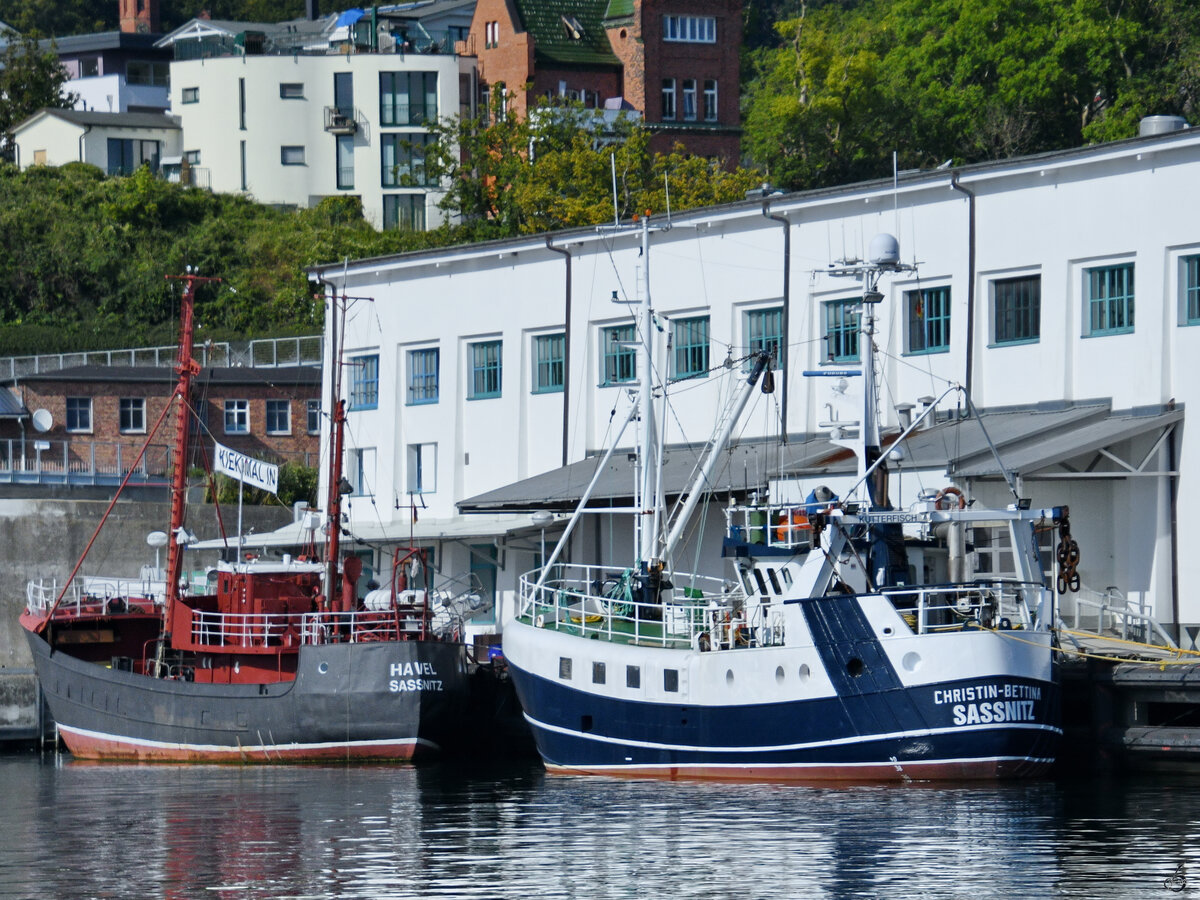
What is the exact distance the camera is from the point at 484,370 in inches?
2092

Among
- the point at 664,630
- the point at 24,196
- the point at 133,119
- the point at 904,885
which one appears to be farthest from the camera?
the point at 133,119

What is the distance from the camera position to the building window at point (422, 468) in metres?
54.2

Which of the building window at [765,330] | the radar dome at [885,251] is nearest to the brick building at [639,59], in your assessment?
the building window at [765,330]

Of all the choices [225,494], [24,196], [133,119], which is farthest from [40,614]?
[133,119]

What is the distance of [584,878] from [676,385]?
23656mm

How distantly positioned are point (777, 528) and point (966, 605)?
379 cm

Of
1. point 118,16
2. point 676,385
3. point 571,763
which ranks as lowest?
point 571,763

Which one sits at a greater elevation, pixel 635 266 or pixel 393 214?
pixel 393 214

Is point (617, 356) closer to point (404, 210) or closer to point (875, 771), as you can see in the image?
point (875, 771)

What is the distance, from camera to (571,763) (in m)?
37.9

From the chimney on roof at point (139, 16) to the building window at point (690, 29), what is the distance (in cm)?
4022

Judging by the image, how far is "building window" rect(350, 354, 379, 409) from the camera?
184 feet

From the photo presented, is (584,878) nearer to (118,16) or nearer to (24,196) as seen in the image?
(24,196)

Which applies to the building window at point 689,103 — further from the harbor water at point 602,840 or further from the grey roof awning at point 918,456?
the harbor water at point 602,840
